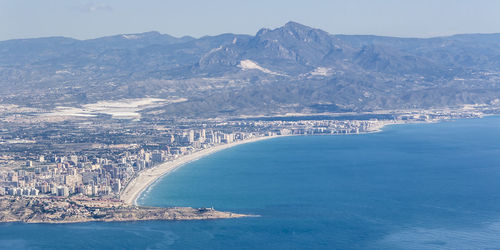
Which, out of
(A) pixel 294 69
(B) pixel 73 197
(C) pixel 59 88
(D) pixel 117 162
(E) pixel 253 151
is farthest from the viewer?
(A) pixel 294 69

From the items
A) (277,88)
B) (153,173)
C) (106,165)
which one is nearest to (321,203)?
(153,173)

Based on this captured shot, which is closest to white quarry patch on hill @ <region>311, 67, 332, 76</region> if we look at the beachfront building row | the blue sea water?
the beachfront building row

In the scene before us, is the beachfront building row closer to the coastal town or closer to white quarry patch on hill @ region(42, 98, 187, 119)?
the coastal town

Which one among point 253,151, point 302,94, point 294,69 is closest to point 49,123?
point 253,151

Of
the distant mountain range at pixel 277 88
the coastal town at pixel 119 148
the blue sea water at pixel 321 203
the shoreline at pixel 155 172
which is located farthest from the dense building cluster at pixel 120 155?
the distant mountain range at pixel 277 88

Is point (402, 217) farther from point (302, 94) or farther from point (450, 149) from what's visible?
point (302, 94)
